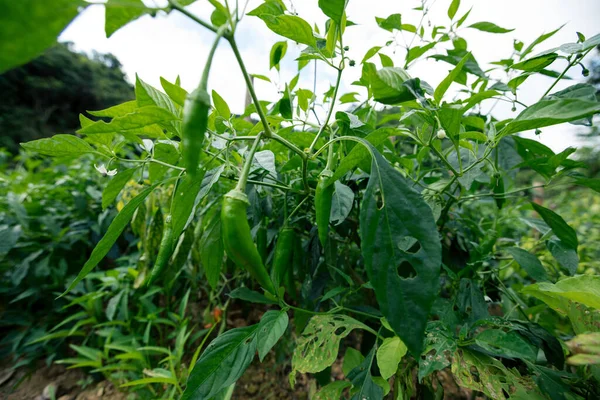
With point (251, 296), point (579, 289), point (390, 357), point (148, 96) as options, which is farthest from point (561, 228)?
point (148, 96)

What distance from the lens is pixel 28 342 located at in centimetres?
114

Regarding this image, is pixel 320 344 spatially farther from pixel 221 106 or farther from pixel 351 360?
pixel 221 106

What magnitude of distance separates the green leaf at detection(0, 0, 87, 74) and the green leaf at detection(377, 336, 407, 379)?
1.81 feet

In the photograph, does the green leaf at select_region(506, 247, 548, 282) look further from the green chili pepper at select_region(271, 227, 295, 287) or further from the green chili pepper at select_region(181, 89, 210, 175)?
the green chili pepper at select_region(181, 89, 210, 175)

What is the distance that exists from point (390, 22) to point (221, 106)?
20.1 inches

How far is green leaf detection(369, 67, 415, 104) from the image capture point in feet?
1.30

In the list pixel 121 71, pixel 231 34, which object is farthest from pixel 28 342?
pixel 121 71

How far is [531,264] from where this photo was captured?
601 mm

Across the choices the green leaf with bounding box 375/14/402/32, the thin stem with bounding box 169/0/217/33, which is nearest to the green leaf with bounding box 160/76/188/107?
the thin stem with bounding box 169/0/217/33

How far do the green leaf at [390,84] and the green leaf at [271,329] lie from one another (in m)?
0.40

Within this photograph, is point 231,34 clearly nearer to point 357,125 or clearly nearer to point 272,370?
point 357,125

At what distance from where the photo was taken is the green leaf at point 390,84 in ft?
1.30

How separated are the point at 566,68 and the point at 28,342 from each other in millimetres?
1918

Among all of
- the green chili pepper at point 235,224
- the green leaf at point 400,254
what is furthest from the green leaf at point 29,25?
the green leaf at point 400,254
